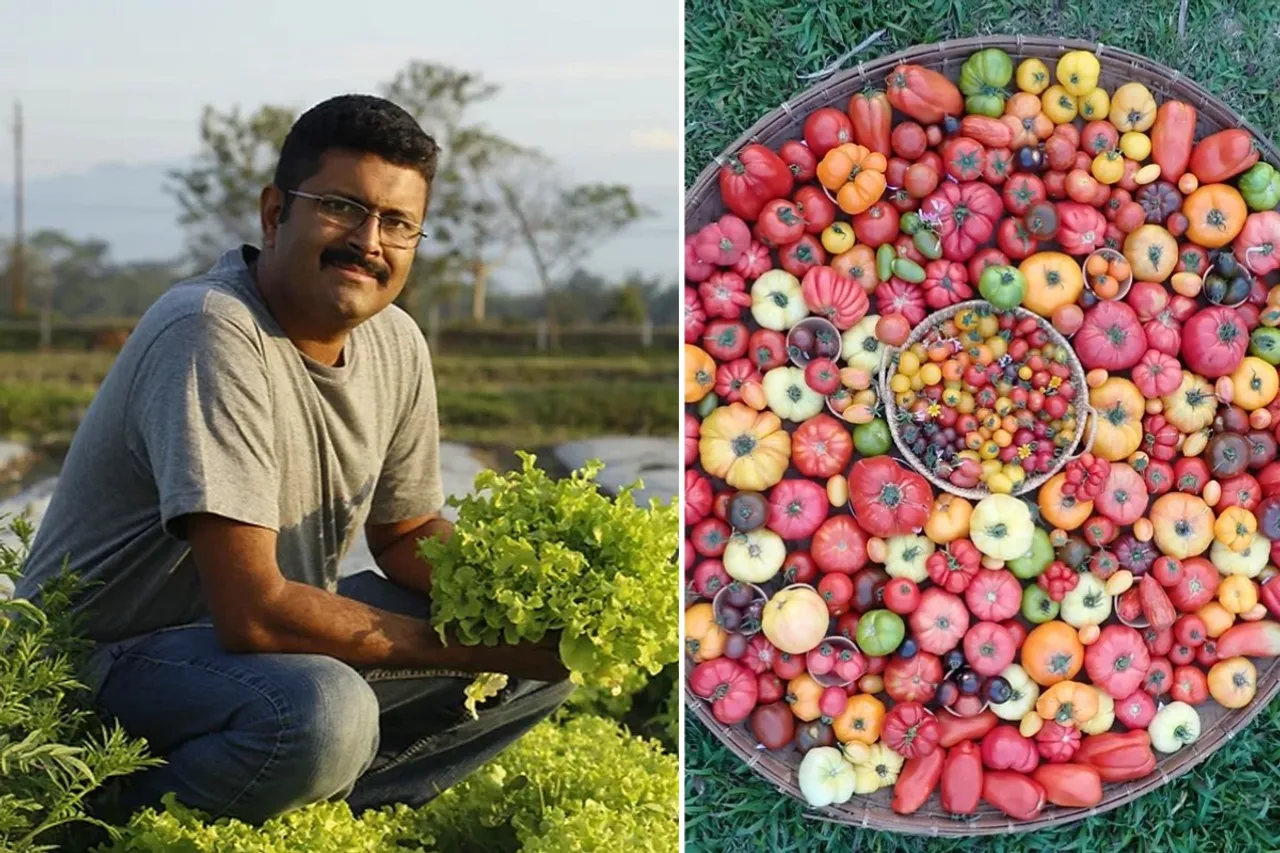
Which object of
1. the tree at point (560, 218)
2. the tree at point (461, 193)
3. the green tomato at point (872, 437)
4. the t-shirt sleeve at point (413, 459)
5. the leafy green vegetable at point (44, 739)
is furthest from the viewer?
the tree at point (560, 218)

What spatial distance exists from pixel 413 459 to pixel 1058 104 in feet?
3.15

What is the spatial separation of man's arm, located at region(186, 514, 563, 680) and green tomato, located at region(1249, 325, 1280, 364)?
109 centimetres

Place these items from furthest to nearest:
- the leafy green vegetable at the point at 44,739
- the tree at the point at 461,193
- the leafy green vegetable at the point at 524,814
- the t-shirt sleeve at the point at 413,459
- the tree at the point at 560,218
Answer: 1. the tree at the point at 560,218
2. the tree at the point at 461,193
3. the t-shirt sleeve at the point at 413,459
4. the leafy green vegetable at the point at 524,814
5. the leafy green vegetable at the point at 44,739

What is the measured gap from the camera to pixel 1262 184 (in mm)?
1759

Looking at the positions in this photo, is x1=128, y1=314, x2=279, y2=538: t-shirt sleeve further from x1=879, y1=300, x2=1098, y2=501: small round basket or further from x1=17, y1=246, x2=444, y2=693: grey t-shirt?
x1=879, y1=300, x2=1098, y2=501: small round basket

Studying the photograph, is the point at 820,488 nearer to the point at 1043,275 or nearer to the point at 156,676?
the point at 1043,275

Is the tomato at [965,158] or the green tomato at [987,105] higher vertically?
the green tomato at [987,105]

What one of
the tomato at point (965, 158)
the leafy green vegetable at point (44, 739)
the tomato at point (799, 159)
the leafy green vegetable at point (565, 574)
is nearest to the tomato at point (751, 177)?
the tomato at point (799, 159)

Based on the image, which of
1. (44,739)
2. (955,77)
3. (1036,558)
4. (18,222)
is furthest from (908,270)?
(18,222)

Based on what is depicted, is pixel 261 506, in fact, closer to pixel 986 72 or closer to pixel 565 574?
pixel 565 574

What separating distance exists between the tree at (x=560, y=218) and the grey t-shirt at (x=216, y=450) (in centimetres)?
51

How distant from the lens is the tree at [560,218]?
209 centimetres

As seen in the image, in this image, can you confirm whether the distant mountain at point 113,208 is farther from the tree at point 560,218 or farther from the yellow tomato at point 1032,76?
the yellow tomato at point 1032,76

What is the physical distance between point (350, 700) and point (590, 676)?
28cm
